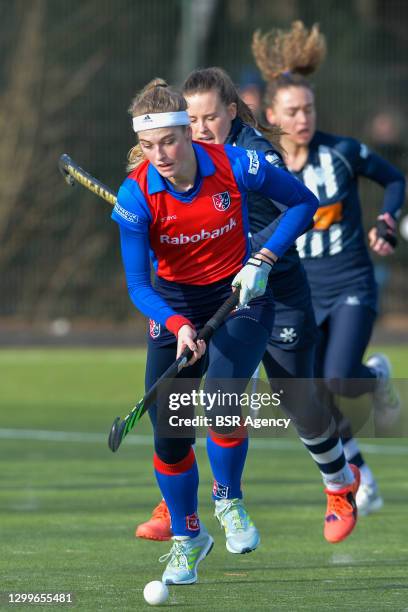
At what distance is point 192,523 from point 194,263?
3.54ft

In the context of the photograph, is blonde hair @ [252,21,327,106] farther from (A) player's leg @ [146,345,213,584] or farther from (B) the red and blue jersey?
(A) player's leg @ [146,345,213,584]

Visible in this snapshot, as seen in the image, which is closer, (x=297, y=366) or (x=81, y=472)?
(x=297, y=366)

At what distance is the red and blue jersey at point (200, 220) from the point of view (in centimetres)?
539

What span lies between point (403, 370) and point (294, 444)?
4558 mm

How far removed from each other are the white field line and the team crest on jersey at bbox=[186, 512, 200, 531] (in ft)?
14.3

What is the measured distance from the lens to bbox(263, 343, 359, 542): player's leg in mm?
6395

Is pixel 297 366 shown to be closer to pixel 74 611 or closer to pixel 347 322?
pixel 347 322

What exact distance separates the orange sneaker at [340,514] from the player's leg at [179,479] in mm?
885

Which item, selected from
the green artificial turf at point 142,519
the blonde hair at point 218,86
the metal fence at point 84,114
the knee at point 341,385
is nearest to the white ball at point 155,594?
the green artificial turf at point 142,519

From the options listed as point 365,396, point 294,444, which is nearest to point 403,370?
point 294,444

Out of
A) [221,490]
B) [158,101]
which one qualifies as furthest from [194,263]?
[221,490]

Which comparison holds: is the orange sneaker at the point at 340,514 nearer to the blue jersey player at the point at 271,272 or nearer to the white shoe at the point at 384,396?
the blue jersey player at the point at 271,272

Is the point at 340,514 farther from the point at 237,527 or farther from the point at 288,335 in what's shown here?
the point at 237,527

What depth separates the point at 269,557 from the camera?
620cm
